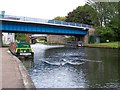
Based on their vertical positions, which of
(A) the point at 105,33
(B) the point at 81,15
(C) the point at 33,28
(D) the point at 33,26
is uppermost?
(B) the point at 81,15

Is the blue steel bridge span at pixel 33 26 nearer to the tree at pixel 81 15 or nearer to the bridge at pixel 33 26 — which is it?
the bridge at pixel 33 26

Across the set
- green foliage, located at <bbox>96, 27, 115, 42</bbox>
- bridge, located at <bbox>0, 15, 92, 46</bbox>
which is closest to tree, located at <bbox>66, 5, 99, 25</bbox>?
green foliage, located at <bbox>96, 27, 115, 42</bbox>

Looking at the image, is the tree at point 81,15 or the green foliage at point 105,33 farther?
the tree at point 81,15

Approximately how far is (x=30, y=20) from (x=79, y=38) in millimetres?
32073

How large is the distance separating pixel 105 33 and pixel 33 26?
1064 inches

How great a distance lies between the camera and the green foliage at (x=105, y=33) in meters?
87.4

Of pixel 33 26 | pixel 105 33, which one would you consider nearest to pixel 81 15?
pixel 105 33

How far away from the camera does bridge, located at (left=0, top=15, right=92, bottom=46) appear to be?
6288cm

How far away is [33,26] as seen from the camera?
228 feet

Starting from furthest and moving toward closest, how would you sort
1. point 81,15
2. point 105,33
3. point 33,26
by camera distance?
point 81,15 → point 105,33 → point 33,26

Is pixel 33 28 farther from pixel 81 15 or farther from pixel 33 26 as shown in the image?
pixel 81 15

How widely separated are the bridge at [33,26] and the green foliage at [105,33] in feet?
21.9

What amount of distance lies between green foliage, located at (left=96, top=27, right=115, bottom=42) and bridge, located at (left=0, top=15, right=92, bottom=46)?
667 centimetres

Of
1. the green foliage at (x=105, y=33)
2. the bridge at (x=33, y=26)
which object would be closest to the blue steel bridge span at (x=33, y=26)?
the bridge at (x=33, y=26)
